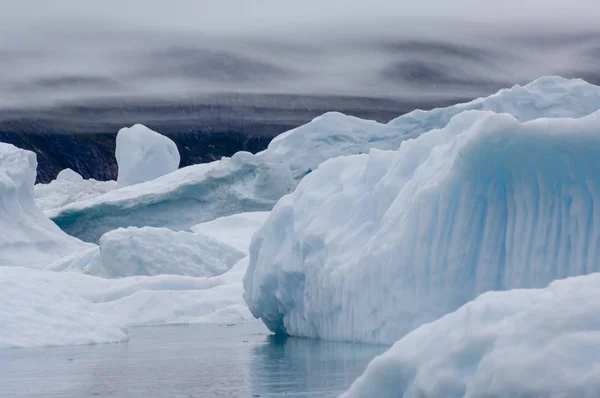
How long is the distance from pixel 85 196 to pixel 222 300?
23.8 m

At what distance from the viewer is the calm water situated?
7.45 metres

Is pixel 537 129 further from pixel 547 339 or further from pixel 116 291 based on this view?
pixel 116 291

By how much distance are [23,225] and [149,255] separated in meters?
7.59

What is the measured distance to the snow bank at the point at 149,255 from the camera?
2141 centimetres

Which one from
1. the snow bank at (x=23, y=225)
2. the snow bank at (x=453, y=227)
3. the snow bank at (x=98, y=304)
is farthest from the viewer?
the snow bank at (x=23, y=225)

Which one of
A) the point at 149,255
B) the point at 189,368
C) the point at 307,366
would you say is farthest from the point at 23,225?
the point at 307,366

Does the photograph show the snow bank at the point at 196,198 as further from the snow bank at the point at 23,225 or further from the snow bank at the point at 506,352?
the snow bank at the point at 506,352

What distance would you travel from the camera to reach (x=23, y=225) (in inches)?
1088

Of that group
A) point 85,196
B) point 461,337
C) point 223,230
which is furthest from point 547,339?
point 85,196

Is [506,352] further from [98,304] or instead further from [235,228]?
[235,228]

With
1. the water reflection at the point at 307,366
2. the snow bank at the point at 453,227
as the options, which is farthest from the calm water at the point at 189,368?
the snow bank at the point at 453,227

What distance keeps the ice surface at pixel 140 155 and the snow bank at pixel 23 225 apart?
11.5m

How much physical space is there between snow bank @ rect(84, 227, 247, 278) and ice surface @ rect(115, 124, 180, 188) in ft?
63.2

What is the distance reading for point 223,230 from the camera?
27.7 meters
